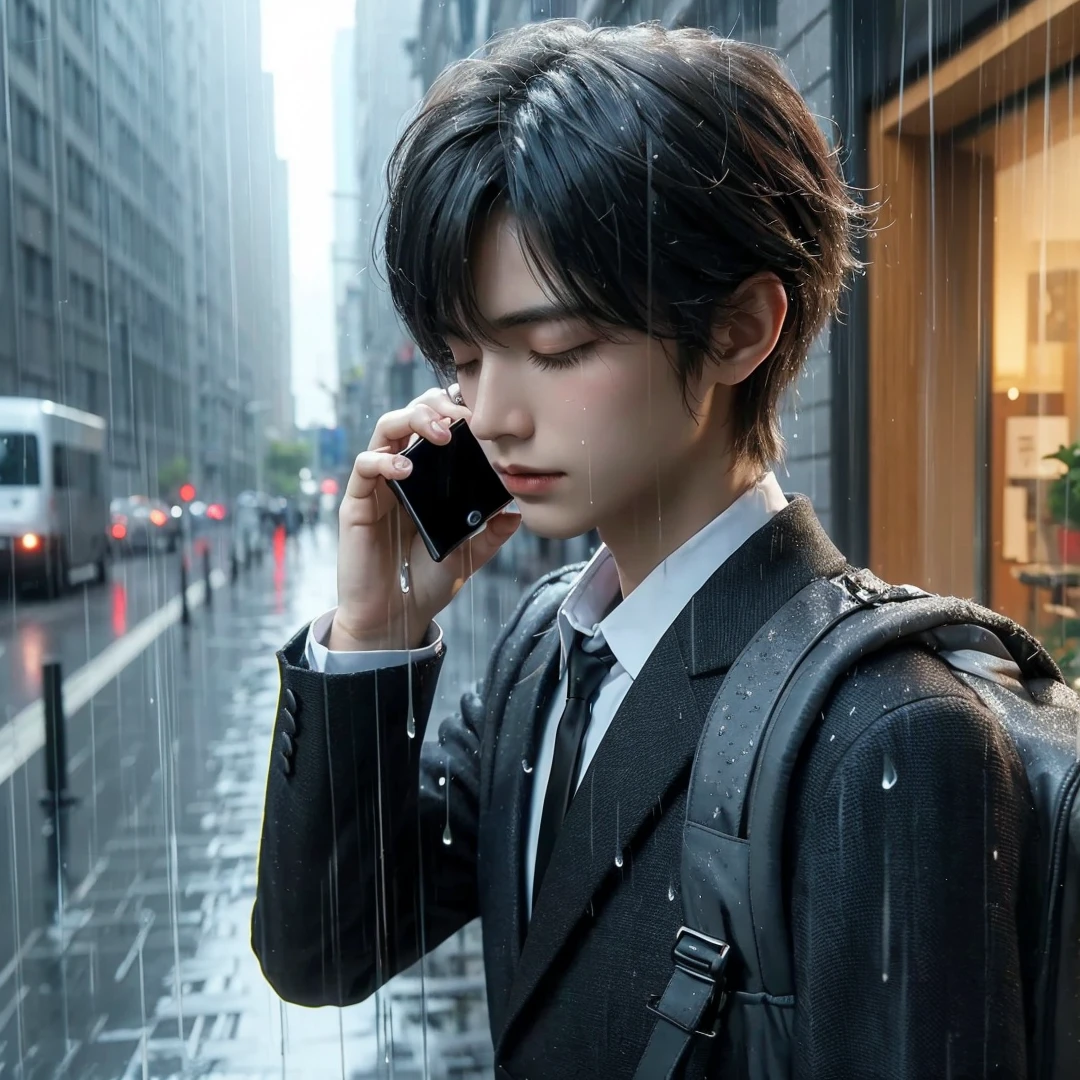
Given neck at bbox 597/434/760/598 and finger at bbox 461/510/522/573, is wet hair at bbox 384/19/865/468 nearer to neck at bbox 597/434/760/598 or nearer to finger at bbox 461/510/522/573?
neck at bbox 597/434/760/598

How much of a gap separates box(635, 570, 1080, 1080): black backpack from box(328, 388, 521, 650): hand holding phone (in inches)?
19.4

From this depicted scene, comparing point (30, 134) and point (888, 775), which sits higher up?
point (30, 134)

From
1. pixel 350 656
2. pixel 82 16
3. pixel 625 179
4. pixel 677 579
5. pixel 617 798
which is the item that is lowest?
pixel 617 798

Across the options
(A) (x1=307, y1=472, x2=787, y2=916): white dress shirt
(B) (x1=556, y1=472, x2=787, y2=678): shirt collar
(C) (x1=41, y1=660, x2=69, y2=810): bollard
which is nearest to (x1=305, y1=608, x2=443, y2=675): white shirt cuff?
(A) (x1=307, y1=472, x2=787, y2=916): white dress shirt

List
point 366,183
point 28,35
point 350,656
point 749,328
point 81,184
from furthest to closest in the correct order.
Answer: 1. point 81,184
2. point 366,183
3. point 28,35
4. point 350,656
5. point 749,328

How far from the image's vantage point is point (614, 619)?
124 cm

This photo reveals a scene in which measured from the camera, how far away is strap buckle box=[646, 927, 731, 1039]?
37.5 inches

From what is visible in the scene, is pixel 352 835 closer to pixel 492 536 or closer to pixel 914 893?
pixel 492 536

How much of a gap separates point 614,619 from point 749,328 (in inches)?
14.2

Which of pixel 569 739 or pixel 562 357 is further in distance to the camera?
pixel 569 739

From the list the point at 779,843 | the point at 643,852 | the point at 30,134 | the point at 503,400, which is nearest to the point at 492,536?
the point at 503,400

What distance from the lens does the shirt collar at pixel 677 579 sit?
120 cm

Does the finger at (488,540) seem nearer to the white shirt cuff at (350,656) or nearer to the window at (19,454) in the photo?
the white shirt cuff at (350,656)

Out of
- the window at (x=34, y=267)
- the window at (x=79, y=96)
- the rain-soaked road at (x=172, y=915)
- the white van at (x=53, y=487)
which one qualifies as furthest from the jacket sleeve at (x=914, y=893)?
the window at (x=34, y=267)
